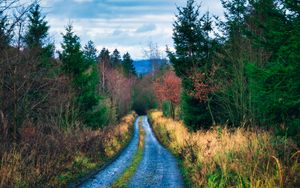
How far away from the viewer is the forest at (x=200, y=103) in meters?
10.8

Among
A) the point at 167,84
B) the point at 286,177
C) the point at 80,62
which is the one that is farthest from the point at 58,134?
the point at 167,84

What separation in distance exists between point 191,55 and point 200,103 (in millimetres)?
3787

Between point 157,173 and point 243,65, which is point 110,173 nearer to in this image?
point 157,173

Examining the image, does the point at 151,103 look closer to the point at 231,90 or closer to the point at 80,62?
the point at 80,62

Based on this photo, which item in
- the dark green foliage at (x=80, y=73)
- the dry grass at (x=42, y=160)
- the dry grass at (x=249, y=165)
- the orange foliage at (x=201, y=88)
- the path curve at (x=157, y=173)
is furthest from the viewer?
the dark green foliage at (x=80, y=73)

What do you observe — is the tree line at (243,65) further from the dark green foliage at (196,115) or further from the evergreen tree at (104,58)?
the evergreen tree at (104,58)

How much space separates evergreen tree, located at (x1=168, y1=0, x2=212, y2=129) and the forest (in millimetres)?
74

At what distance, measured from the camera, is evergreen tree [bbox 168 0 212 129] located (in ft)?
95.3

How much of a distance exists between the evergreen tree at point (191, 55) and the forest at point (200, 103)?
7 centimetres

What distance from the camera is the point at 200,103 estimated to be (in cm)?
2903

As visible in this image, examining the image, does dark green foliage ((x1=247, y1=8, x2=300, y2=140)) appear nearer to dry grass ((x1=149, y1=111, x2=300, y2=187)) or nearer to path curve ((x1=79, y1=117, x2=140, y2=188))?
dry grass ((x1=149, y1=111, x2=300, y2=187))

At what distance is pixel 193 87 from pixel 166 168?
1017cm

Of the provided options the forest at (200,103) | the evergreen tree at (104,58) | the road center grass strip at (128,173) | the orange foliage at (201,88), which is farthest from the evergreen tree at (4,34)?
the evergreen tree at (104,58)

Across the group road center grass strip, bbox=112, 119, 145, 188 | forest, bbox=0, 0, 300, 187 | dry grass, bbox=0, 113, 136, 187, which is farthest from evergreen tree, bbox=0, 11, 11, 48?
road center grass strip, bbox=112, 119, 145, 188
